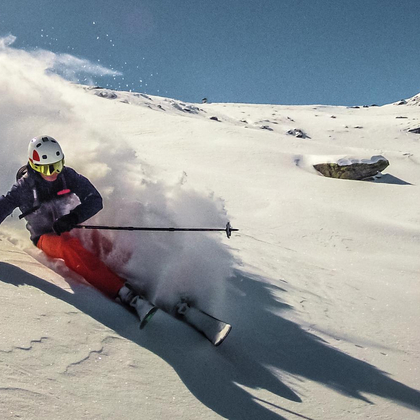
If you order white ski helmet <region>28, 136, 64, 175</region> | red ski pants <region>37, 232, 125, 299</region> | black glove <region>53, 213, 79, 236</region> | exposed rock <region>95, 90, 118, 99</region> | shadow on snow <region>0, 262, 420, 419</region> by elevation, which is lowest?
shadow on snow <region>0, 262, 420, 419</region>

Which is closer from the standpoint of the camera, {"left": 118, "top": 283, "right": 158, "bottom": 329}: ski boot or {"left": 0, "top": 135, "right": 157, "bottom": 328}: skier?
{"left": 118, "top": 283, "right": 158, "bottom": 329}: ski boot

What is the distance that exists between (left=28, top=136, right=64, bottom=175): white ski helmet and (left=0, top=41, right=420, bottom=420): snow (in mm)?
798

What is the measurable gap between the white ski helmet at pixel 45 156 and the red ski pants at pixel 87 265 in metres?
0.66

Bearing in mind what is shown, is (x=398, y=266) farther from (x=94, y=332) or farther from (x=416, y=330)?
(x=94, y=332)

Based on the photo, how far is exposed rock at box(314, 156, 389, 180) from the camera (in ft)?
49.2

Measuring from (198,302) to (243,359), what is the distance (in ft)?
2.91

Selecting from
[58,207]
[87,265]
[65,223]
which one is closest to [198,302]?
[87,265]

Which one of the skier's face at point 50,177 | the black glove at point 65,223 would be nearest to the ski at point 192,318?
the black glove at point 65,223

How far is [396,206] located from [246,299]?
9.19m

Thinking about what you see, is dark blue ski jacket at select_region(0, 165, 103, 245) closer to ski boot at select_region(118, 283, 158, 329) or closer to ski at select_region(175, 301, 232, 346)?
ski boot at select_region(118, 283, 158, 329)

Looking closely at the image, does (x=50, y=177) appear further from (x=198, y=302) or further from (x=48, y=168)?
(x=198, y=302)

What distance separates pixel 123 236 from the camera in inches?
158

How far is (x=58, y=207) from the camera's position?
13.1ft

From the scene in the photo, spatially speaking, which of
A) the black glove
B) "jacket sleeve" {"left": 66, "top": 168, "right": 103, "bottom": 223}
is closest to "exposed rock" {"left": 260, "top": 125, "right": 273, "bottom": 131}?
"jacket sleeve" {"left": 66, "top": 168, "right": 103, "bottom": 223}
